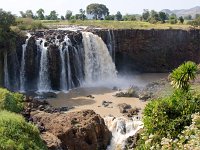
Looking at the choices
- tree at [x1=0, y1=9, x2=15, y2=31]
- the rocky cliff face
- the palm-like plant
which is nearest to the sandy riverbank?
the palm-like plant

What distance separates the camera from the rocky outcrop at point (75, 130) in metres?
20.5

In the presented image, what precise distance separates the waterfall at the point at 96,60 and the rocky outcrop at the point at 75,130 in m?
19.0

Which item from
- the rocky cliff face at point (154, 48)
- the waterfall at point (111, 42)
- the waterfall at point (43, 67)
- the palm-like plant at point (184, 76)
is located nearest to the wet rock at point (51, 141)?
the palm-like plant at point (184, 76)

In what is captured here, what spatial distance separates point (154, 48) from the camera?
48188 millimetres

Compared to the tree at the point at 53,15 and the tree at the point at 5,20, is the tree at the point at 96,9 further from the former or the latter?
the tree at the point at 5,20

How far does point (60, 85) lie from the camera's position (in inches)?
1531

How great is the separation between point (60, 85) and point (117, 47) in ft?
32.8

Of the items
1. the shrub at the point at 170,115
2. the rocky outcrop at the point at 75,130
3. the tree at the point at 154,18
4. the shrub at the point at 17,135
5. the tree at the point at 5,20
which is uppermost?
the tree at the point at 5,20

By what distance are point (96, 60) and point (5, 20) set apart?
411 inches

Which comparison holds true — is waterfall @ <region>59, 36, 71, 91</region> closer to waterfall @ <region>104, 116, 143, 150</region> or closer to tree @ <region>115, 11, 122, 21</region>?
waterfall @ <region>104, 116, 143, 150</region>

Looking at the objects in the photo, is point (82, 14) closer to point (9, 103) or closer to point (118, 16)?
point (118, 16)

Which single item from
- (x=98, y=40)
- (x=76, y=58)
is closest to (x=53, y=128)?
(x=76, y=58)

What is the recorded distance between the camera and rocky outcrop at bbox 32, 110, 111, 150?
20500mm

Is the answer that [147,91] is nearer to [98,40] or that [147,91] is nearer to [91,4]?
[98,40]
